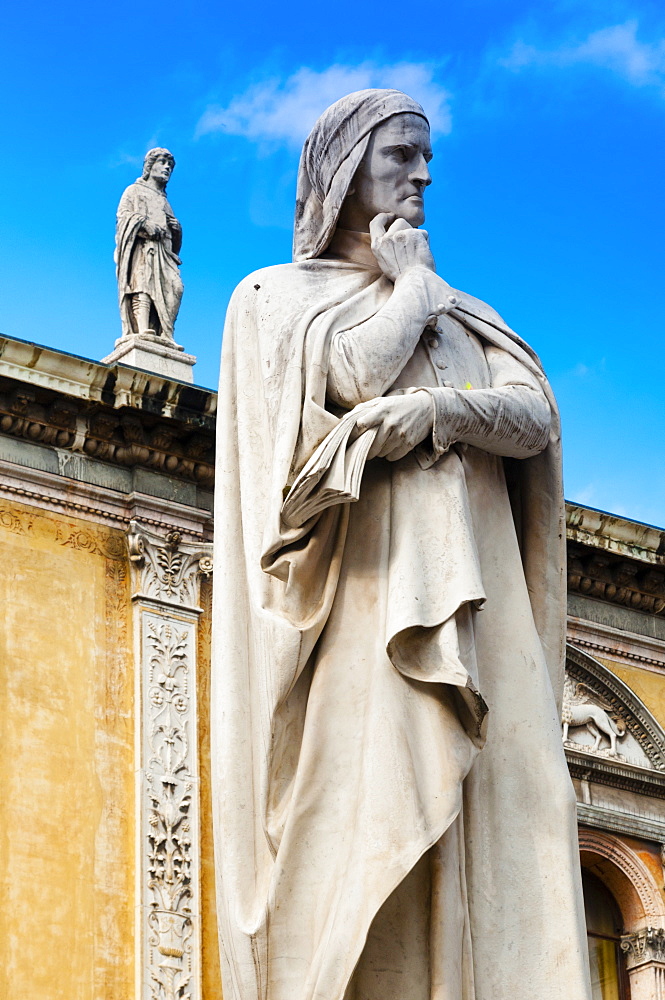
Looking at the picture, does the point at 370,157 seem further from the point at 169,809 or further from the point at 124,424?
the point at 124,424

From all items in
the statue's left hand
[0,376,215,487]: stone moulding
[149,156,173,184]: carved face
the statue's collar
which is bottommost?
the statue's left hand

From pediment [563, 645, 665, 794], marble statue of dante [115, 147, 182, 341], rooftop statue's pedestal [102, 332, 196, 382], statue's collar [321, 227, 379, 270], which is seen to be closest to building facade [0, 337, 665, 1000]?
pediment [563, 645, 665, 794]

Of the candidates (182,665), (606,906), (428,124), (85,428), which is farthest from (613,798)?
(428,124)

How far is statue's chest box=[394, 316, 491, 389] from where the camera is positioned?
170 inches

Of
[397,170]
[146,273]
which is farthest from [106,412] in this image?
[397,170]

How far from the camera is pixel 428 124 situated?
4.53 meters

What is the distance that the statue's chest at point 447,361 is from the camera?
170 inches

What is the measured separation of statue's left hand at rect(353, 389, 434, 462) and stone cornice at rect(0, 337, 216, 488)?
1097 centimetres

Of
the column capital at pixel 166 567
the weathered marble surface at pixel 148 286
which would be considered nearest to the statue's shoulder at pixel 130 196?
the weathered marble surface at pixel 148 286

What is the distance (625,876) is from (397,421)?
13.4 metres

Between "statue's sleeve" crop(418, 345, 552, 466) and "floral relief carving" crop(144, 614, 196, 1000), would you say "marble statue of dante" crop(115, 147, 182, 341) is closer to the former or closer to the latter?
"floral relief carving" crop(144, 614, 196, 1000)

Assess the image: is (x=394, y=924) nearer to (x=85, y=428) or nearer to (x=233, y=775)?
(x=233, y=775)

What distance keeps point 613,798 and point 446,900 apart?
13406mm

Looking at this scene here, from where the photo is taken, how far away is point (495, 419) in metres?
4.20
